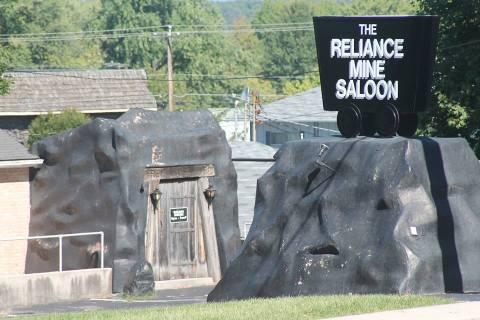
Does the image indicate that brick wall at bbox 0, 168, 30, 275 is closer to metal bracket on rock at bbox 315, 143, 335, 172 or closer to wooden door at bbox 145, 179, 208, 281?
wooden door at bbox 145, 179, 208, 281

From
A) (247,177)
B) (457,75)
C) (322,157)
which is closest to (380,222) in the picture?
(322,157)

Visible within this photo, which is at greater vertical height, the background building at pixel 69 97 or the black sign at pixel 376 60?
the black sign at pixel 376 60

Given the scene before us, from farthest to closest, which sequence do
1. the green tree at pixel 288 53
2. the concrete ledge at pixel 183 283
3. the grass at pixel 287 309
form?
the green tree at pixel 288 53
the concrete ledge at pixel 183 283
the grass at pixel 287 309

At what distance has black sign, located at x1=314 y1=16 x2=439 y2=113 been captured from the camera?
2062 cm

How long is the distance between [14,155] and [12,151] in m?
0.23

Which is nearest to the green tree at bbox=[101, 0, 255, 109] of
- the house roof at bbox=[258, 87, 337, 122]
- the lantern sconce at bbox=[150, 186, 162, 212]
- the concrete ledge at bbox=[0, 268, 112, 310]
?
the house roof at bbox=[258, 87, 337, 122]

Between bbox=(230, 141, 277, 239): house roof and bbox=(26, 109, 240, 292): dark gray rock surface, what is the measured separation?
12.8ft

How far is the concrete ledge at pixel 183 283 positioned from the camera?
3094 centimetres

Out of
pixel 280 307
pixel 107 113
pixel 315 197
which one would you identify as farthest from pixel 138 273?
pixel 107 113

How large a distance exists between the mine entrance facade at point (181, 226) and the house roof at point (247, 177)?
2335 millimetres

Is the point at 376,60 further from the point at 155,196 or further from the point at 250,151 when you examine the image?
the point at 250,151

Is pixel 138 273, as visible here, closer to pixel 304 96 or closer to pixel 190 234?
pixel 190 234

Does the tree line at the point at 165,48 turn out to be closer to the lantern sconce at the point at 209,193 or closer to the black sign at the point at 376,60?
the lantern sconce at the point at 209,193

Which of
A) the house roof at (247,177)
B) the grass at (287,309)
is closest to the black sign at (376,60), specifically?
the grass at (287,309)
